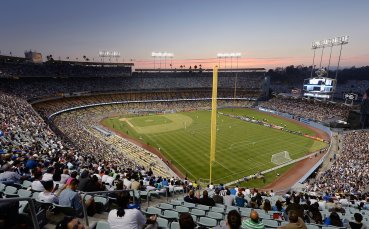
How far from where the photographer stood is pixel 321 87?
61.9 m

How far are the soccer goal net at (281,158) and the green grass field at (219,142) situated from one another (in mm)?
683

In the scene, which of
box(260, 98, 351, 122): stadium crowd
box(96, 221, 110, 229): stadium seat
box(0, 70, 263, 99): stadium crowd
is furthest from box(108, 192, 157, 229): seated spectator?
box(260, 98, 351, 122): stadium crowd

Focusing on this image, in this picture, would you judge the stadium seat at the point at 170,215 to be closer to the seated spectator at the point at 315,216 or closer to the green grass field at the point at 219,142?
the seated spectator at the point at 315,216

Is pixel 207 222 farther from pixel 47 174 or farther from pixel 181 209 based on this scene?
pixel 47 174

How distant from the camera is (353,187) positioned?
74.6 feet

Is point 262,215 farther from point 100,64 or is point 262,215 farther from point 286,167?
point 100,64

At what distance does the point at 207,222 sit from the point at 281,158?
1332 inches

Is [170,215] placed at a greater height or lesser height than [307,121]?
greater

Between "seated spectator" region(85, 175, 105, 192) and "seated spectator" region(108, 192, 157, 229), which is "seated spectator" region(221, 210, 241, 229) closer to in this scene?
"seated spectator" region(108, 192, 157, 229)

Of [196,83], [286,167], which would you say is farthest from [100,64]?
[286,167]

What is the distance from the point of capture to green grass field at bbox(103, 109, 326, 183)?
34406 mm

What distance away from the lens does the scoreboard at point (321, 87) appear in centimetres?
6072

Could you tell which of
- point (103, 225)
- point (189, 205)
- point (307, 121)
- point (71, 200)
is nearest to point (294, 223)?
point (103, 225)

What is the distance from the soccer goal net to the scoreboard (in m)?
29.2
